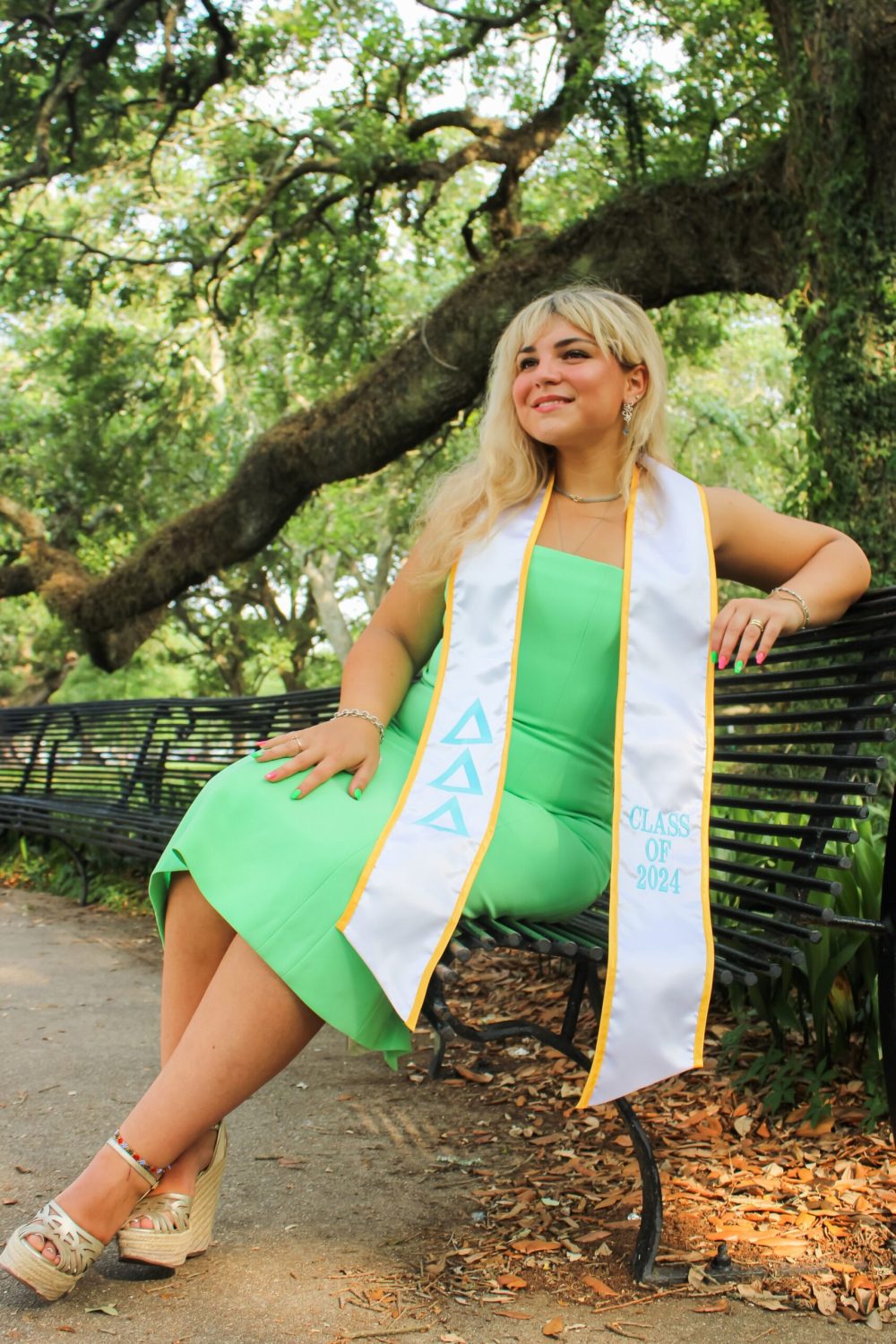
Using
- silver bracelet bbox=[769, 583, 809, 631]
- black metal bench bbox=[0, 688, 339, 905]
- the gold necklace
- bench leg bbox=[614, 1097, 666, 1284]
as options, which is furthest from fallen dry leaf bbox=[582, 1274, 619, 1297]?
black metal bench bbox=[0, 688, 339, 905]

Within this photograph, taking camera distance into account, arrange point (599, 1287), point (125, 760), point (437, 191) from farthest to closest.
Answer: point (437, 191) < point (125, 760) < point (599, 1287)

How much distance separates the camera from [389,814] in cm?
227

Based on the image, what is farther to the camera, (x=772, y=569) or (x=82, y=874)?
(x=82, y=874)

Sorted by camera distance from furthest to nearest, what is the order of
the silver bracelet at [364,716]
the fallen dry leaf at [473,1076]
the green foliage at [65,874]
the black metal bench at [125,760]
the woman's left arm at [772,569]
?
the green foliage at [65,874], the black metal bench at [125,760], the fallen dry leaf at [473,1076], the silver bracelet at [364,716], the woman's left arm at [772,569]

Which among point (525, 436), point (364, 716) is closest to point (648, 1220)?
point (364, 716)

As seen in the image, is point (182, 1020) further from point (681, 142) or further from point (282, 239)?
point (282, 239)

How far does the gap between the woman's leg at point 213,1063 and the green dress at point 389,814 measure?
2.6 inches

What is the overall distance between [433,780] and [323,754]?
0.71 feet

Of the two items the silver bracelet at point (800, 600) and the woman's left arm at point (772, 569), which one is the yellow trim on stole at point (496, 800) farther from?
the silver bracelet at point (800, 600)

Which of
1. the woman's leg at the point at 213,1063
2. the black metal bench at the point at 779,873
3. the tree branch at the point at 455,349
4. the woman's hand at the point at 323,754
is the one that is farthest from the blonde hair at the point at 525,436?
the tree branch at the point at 455,349

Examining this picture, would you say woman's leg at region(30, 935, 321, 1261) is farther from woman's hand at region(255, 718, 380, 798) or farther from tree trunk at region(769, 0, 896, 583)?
tree trunk at region(769, 0, 896, 583)

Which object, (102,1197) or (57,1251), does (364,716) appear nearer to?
(102,1197)

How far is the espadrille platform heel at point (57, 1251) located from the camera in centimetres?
198

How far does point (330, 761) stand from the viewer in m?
2.30
